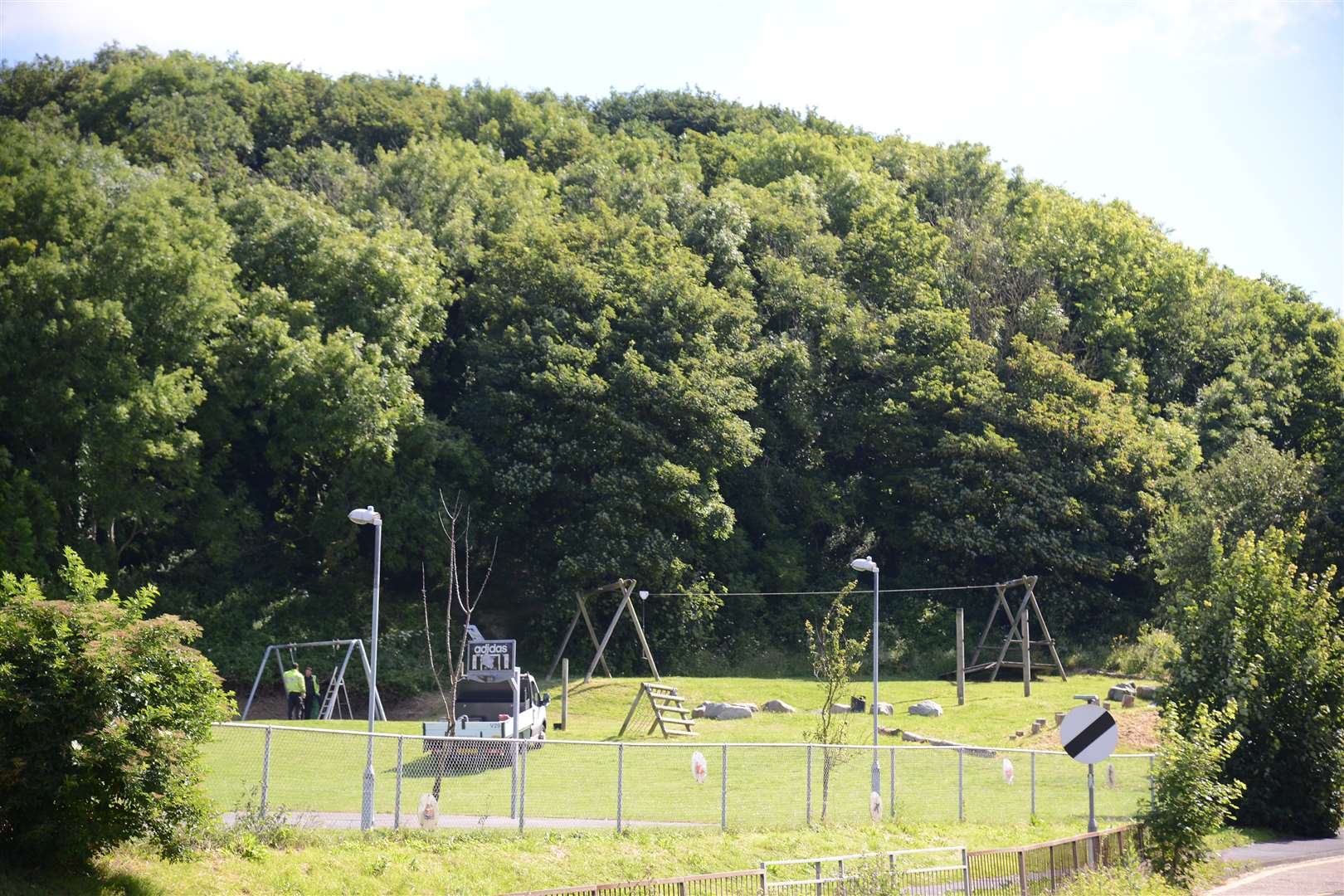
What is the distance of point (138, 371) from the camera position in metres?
44.8

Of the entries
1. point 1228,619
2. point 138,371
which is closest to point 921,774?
point 1228,619

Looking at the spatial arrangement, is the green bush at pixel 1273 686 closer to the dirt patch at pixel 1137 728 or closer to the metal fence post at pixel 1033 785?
the metal fence post at pixel 1033 785

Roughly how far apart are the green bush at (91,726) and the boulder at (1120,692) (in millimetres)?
30969

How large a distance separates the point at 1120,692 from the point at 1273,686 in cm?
1187

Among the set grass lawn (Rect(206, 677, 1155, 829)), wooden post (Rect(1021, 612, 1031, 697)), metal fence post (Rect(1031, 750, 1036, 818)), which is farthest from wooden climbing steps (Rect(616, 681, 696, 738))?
wooden post (Rect(1021, 612, 1031, 697))

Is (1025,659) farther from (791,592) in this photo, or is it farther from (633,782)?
(633,782)

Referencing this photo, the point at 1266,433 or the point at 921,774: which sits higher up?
the point at 1266,433

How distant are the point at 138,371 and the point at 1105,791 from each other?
3384 cm

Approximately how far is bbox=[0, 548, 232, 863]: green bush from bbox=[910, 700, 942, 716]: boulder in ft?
87.9

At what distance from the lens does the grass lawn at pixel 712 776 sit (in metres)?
22.0

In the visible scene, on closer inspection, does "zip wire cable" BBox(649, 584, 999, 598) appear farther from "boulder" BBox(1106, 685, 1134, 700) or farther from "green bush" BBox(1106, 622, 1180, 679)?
"boulder" BBox(1106, 685, 1134, 700)

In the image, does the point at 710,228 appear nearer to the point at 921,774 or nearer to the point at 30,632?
the point at 921,774

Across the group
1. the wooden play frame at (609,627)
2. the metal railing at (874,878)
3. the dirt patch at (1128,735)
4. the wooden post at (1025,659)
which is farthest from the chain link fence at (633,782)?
the wooden post at (1025,659)

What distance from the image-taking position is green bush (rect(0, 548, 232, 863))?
49.6ft
